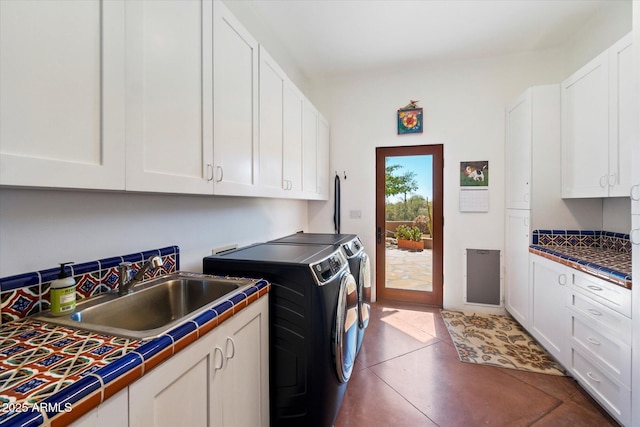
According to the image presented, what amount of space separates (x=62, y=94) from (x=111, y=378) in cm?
73

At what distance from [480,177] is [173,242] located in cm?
316

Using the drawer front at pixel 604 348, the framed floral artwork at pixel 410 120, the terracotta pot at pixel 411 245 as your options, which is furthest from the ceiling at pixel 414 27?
the drawer front at pixel 604 348

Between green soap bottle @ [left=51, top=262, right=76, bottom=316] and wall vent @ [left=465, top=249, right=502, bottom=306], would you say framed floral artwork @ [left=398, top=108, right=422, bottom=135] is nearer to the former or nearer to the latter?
A: wall vent @ [left=465, top=249, right=502, bottom=306]

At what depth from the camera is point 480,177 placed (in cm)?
312

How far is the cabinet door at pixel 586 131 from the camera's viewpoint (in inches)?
79.2

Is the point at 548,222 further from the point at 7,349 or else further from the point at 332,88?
the point at 7,349

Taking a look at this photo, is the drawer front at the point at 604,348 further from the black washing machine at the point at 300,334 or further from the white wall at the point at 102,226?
the white wall at the point at 102,226

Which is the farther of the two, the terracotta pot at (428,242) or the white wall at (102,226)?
the terracotta pot at (428,242)

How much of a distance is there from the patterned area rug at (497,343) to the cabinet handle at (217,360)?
2042 mm

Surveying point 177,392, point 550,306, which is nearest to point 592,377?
point 550,306

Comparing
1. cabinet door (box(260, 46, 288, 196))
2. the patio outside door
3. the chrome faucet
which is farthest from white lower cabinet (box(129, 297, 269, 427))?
the patio outside door

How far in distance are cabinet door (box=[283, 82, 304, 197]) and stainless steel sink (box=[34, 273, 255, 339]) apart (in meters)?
1.08

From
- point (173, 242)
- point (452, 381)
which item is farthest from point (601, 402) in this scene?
point (173, 242)

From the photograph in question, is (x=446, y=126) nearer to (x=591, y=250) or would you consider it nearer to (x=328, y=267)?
(x=591, y=250)
